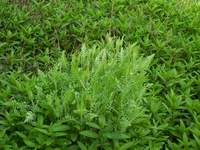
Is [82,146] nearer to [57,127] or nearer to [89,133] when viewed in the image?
[89,133]

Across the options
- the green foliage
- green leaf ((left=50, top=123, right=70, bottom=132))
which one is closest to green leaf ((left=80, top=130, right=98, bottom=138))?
the green foliage

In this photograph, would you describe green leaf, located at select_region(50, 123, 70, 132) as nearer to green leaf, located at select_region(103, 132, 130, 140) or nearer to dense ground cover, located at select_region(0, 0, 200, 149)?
dense ground cover, located at select_region(0, 0, 200, 149)

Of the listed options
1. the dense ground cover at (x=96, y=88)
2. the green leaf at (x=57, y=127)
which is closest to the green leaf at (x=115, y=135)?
the dense ground cover at (x=96, y=88)

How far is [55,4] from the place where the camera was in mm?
6176

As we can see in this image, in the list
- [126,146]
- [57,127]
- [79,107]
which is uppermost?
[79,107]

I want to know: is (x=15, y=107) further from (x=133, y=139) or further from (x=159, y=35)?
(x=159, y=35)

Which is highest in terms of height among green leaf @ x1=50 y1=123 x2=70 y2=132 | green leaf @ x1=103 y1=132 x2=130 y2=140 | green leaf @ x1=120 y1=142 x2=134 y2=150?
green leaf @ x1=50 y1=123 x2=70 y2=132

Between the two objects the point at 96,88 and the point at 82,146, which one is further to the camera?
the point at 96,88

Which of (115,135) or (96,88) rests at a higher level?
(96,88)

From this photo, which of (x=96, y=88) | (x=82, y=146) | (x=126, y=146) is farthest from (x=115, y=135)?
(x=96, y=88)

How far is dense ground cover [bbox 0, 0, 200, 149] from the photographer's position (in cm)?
335

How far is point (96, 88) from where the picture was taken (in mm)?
3459

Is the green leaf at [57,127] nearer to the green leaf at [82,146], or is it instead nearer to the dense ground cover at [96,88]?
the dense ground cover at [96,88]

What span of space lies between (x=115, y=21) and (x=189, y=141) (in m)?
2.54
